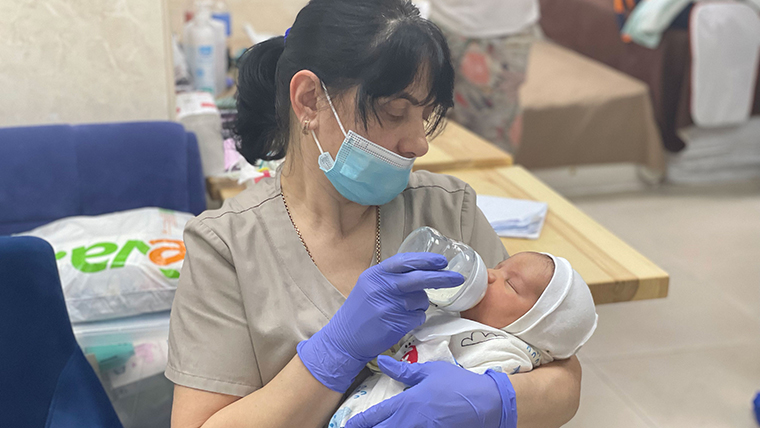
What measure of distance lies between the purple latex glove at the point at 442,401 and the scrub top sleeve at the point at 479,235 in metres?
0.29

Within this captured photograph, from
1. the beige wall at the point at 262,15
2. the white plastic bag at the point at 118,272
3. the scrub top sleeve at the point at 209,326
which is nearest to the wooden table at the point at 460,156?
the white plastic bag at the point at 118,272

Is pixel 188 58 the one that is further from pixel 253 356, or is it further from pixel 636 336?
pixel 636 336

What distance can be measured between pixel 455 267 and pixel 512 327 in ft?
0.49

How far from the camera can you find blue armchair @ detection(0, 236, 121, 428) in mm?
1252

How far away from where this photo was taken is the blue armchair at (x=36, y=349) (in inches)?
49.3

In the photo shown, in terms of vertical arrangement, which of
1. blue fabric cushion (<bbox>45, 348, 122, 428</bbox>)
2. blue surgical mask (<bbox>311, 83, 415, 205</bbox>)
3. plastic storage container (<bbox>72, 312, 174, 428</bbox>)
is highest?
blue surgical mask (<bbox>311, 83, 415, 205</bbox>)

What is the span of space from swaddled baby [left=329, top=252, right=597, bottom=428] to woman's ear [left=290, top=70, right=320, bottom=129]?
427mm

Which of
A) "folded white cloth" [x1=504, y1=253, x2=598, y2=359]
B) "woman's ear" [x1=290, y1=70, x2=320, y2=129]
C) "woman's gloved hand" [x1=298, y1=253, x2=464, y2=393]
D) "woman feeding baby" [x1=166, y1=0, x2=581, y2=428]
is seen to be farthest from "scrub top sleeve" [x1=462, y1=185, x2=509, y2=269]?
"woman's ear" [x1=290, y1=70, x2=320, y2=129]

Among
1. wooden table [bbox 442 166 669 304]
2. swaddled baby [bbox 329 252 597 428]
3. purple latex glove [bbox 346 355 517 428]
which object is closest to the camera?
purple latex glove [bbox 346 355 517 428]

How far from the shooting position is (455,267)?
47.9 inches

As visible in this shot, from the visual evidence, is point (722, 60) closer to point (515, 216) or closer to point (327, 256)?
point (515, 216)

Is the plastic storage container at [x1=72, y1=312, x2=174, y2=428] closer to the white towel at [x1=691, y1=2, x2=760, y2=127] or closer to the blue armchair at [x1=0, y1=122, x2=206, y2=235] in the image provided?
the blue armchair at [x1=0, y1=122, x2=206, y2=235]

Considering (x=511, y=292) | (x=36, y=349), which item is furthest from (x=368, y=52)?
(x=36, y=349)

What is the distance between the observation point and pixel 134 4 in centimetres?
193
